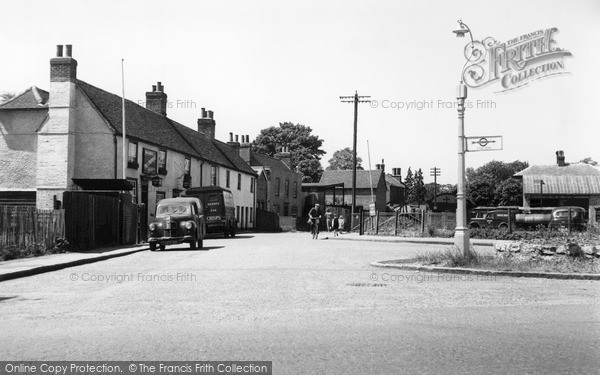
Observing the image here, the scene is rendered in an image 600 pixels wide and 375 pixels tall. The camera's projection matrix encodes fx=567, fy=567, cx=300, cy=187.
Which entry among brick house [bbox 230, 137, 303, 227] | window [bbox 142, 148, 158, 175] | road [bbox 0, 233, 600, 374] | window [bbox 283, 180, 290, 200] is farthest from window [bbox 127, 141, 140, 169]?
window [bbox 283, 180, 290, 200]

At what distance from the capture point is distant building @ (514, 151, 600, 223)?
5903cm

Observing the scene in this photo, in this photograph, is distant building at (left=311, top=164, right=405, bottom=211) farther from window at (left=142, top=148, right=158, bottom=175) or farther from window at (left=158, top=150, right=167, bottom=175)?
window at (left=142, top=148, right=158, bottom=175)

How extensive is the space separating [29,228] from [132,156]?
1507cm

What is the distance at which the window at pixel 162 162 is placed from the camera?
3531 centimetres

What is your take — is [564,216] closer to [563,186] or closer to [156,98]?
[563,186]

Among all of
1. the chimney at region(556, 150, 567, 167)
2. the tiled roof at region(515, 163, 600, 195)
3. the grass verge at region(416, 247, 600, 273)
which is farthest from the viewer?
the chimney at region(556, 150, 567, 167)

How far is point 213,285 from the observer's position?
10.5 m

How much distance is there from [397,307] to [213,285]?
3.87m

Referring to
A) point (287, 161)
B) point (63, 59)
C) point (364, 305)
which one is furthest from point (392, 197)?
point (364, 305)

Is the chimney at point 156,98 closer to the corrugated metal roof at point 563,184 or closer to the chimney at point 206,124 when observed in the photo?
the chimney at point 206,124

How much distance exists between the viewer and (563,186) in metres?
60.2

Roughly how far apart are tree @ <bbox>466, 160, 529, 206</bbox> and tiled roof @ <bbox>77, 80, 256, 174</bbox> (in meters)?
50.5

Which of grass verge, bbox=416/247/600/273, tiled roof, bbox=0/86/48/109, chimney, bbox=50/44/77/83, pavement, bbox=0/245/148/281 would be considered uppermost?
chimney, bbox=50/44/77/83

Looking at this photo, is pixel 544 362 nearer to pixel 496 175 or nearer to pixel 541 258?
pixel 541 258
